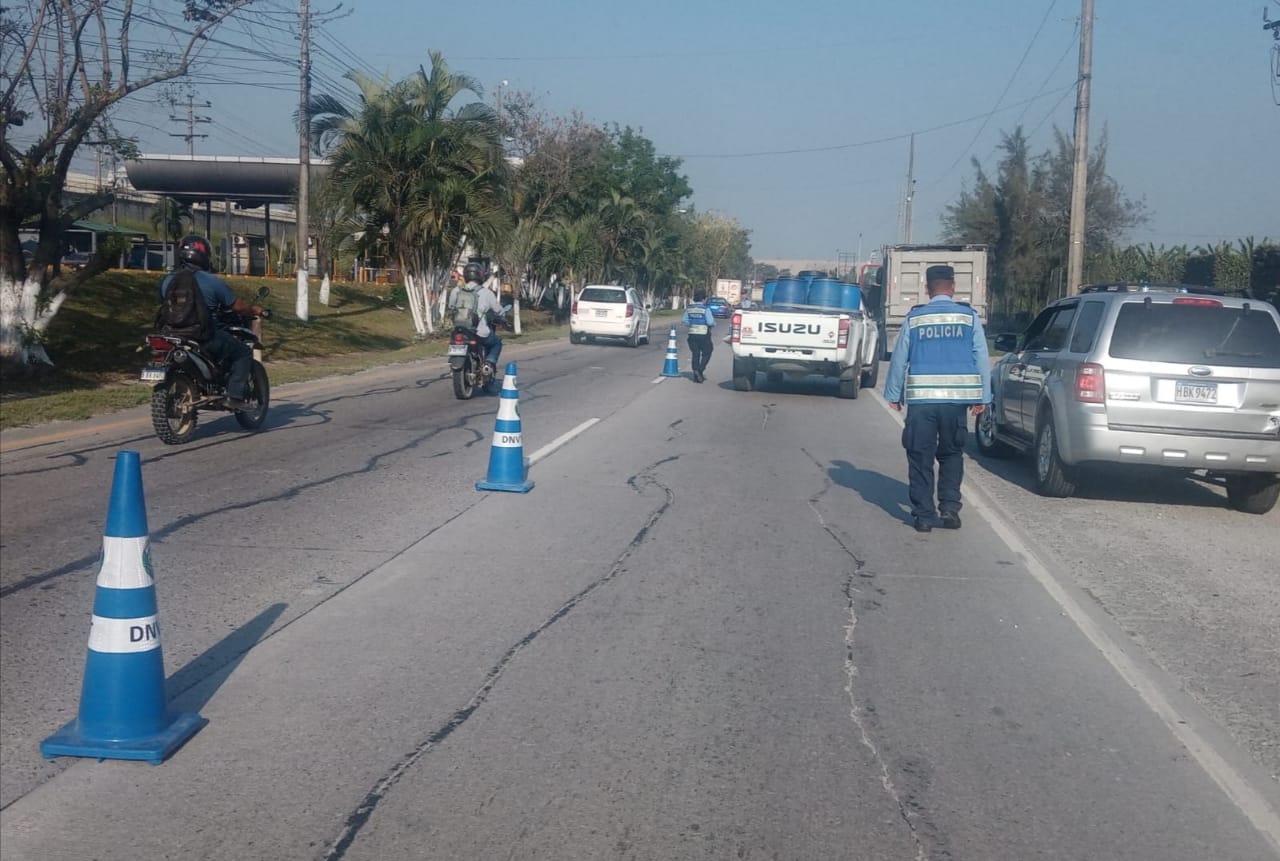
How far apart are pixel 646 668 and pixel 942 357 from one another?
14.7ft

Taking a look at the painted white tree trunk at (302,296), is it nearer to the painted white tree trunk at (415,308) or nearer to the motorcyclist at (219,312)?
the painted white tree trunk at (415,308)

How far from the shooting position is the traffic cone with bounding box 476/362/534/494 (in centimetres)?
1064

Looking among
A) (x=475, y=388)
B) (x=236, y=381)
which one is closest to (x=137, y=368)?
(x=475, y=388)

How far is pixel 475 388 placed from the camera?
1844 cm

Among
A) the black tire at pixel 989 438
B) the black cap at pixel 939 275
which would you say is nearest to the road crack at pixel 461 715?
the black cap at pixel 939 275

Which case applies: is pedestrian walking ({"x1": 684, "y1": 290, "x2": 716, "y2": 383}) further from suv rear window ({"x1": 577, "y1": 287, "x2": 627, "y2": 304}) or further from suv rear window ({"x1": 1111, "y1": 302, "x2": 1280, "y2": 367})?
suv rear window ({"x1": 1111, "y1": 302, "x2": 1280, "y2": 367})

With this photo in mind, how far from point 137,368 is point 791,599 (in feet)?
50.2

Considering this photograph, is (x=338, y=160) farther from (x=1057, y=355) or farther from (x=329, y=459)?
(x=1057, y=355)

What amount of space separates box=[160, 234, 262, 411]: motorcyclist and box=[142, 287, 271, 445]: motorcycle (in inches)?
2.9

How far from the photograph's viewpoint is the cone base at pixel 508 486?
10.7m

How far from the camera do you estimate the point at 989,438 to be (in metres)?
14.1

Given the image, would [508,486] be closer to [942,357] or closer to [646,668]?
[942,357]

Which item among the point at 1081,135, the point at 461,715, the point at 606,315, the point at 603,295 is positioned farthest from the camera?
the point at 603,295

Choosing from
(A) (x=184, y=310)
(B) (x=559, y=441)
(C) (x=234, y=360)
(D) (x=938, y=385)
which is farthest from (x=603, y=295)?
(D) (x=938, y=385)
